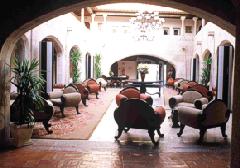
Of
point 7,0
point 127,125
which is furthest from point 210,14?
point 7,0

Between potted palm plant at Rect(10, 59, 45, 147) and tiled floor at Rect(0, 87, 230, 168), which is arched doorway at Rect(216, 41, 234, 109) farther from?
potted palm plant at Rect(10, 59, 45, 147)

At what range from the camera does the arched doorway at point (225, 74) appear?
9.52 metres

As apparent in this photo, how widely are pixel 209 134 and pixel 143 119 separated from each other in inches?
64.1

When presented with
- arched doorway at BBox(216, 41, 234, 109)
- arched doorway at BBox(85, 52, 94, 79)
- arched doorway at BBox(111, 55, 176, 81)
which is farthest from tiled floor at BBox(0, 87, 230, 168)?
arched doorway at BBox(111, 55, 176, 81)

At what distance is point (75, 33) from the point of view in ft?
50.2

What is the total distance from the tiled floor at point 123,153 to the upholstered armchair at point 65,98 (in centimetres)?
233

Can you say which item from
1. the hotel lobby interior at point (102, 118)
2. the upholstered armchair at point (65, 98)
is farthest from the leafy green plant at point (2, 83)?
the upholstered armchair at point (65, 98)

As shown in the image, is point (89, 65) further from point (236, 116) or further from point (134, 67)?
point (236, 116)

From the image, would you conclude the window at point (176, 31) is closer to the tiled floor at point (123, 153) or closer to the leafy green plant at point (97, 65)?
the leafy green plant at point (97, 65)

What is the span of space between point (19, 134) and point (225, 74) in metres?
6.50

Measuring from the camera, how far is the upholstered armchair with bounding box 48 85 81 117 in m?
8.35

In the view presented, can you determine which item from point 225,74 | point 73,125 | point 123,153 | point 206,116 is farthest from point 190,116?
point 225,74

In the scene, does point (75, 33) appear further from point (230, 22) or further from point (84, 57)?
point (230, 22)

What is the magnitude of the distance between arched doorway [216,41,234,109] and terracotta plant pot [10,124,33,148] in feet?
20.3
